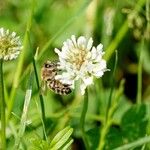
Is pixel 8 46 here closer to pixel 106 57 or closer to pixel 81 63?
pixel 81 63

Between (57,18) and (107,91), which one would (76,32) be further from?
(107,91)

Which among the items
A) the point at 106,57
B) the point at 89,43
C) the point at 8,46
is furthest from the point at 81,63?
the point at 106,57

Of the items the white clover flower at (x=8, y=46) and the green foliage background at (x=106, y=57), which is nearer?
the white clover flower at (x=8, y=46)

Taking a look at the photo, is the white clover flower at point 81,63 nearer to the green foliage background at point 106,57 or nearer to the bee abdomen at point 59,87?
the bee abdomen at point 59,87

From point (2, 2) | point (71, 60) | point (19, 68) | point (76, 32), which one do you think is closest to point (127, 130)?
point (19, 68)

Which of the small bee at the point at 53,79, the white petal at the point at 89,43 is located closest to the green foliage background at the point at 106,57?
the small bee at the point at 53,79
